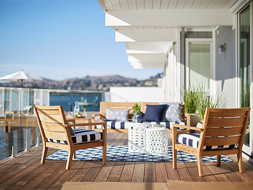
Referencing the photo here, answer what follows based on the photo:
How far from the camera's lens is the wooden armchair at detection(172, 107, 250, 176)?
133 inches

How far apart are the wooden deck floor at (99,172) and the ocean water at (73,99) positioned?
278 cm

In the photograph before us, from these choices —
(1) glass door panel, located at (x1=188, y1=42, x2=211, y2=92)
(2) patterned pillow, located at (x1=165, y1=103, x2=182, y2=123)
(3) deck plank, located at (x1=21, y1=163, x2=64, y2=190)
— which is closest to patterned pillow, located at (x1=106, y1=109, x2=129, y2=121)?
(2) patterned pillow, located at (x1=165, y1=103, x2=182, y2=123)

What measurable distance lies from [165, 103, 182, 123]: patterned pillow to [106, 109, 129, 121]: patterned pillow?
82 cm

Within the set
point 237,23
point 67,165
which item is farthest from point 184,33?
point 67,165

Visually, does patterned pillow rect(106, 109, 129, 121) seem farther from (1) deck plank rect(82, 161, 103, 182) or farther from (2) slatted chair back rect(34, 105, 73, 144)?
(2) slatted chair back rect(34, 105, 73, 144)

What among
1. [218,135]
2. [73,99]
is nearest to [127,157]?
[218,135]

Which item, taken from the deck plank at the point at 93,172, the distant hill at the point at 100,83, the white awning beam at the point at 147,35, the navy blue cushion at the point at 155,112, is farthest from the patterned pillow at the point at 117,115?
the distant hill at the point at 100,83

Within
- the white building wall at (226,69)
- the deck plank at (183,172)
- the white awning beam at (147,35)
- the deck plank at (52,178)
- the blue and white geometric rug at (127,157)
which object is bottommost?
the deck plank at (52,178)

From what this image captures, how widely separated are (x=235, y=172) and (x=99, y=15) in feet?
126

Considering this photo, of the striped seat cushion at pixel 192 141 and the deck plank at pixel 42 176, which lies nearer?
the deck plank at pixel 42 176

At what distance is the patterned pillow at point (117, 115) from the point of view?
5.84m

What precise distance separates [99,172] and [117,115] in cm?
235

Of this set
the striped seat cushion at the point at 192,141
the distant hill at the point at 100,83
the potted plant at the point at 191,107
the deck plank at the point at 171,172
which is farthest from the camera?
the distant hill at the point at 100,83

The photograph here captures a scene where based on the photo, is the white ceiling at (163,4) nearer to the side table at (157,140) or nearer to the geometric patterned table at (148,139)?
the geometric patterned table at (148,139)
